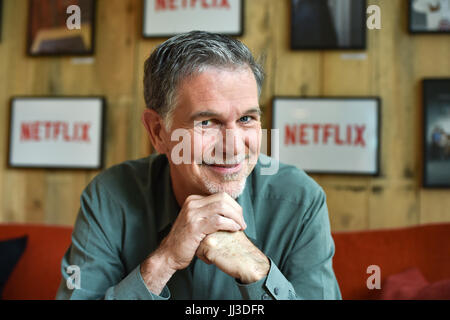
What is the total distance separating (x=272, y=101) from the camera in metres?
→ 1.45

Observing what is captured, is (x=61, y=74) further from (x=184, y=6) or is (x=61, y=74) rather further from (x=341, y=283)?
(x=341, y=283)

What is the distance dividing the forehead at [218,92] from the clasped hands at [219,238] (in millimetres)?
154

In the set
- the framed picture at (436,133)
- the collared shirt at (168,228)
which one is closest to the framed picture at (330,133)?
the framed picture at (436,133)

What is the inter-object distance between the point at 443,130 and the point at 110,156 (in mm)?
1329

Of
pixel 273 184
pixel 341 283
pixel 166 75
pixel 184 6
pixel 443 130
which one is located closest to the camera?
pixel 166 75

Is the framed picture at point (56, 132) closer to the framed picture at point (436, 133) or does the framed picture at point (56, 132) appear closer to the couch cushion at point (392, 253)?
the couch cushion at point (392, 253)

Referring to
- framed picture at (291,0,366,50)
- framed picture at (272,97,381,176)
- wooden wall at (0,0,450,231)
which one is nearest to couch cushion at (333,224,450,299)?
wooden wall at (0,0,450,231)

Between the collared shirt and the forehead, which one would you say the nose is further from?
the collared shirt

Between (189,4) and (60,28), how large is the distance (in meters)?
0.59

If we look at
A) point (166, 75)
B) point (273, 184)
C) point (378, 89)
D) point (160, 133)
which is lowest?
point (273, 184)

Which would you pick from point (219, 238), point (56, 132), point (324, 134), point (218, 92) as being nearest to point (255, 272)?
point (219, 238)

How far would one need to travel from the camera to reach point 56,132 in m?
1.61

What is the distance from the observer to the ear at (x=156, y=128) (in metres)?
0.74
